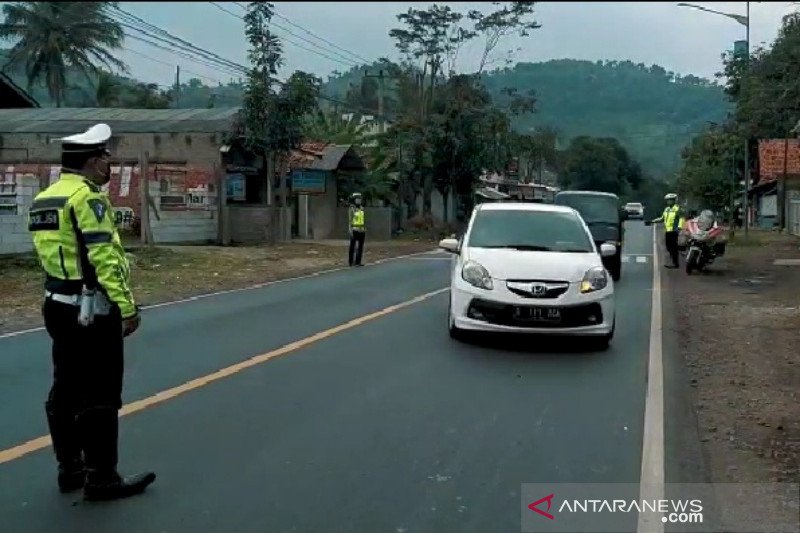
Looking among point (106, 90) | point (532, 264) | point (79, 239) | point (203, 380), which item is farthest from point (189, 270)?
point (106, 90)

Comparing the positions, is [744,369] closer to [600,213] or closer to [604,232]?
[604,232]

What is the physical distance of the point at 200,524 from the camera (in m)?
5.14

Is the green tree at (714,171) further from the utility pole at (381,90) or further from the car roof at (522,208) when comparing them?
the car roof at (522,208)

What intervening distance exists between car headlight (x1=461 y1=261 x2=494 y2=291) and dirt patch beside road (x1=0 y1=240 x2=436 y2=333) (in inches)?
234

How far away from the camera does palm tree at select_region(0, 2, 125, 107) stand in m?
44.5

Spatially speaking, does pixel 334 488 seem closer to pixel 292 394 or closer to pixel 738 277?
pixel 292 394

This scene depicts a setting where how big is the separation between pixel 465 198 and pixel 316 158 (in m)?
12.0

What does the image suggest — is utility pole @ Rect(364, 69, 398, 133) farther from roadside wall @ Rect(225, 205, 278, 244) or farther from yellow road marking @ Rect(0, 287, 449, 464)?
yellow road marking @ Rect(0, 287, 449, 464)

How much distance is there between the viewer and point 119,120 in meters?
35.7

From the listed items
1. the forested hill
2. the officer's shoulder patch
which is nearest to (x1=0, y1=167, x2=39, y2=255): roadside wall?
the officer's shoulder patch

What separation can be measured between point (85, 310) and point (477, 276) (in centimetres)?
610

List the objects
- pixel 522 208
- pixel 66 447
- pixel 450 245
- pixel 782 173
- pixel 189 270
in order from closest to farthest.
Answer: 1. pixel 66 447
2. pixel 450 245
3. pixel 522 208
4. pixel 189 270
5. pixel 782 173

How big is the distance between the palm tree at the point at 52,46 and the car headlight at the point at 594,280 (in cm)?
3547

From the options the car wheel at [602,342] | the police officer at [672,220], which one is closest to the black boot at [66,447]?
the car wheel at [602,342]
